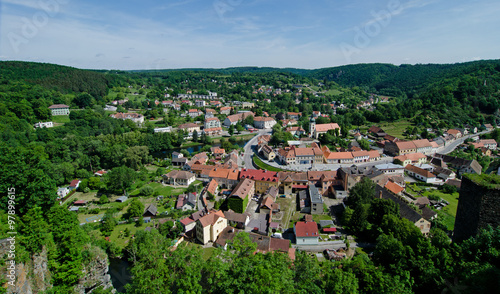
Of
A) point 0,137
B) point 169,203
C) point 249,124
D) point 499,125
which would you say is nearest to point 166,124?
point 249,124

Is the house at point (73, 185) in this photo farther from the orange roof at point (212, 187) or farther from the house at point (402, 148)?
the house at point (402, 148)

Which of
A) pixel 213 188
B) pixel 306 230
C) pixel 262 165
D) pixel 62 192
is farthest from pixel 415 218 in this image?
pixel 62 192

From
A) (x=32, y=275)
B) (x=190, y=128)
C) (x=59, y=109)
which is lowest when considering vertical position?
(x=190, y=128)

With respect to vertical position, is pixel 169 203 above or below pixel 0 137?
below

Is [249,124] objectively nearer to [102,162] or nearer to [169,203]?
[102,162]

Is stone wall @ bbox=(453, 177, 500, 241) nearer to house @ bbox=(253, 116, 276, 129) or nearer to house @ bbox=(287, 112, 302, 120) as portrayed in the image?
house @ bbox=(253, 116, 276, 129)

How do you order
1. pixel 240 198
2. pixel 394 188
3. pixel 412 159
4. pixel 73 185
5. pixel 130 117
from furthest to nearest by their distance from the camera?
pixel 130 117 → pixel 412 159 → pixel 73 185 → pixel 394 188 → pixel 240 198

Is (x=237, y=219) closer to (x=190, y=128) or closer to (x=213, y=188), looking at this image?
(x=213, y=188)
